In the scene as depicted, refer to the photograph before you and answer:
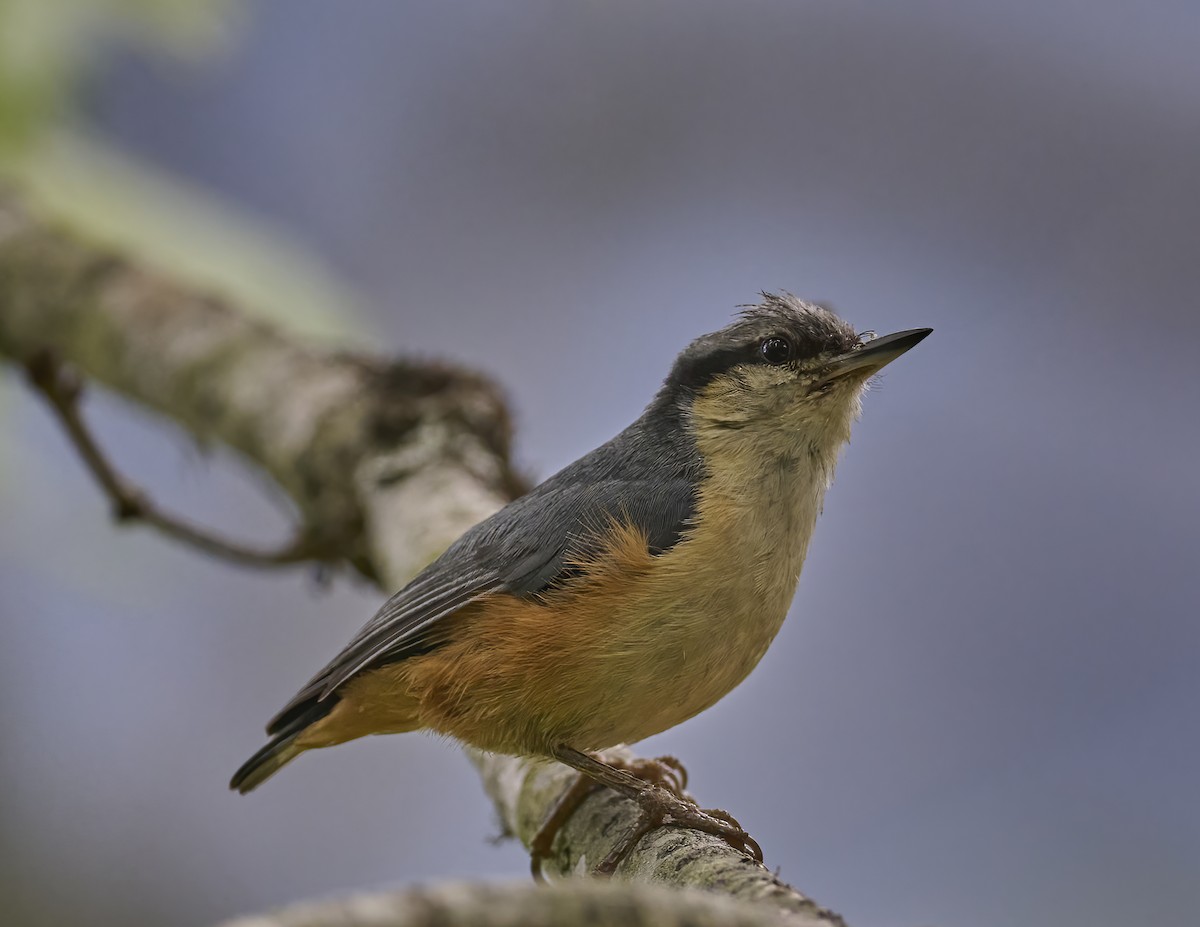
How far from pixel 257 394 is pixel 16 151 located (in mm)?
1289

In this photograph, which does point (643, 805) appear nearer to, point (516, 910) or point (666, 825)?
point (666, 825)

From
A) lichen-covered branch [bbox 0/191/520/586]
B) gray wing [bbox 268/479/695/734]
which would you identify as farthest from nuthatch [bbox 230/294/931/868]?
lichen-covered branch [bbox 0/191/520/586]

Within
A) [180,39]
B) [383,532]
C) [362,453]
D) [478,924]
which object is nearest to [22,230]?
[180,39]

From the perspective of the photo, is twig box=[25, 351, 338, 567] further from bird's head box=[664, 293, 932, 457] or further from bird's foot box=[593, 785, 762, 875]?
bird's foot box=[593, 785, 762, 875]

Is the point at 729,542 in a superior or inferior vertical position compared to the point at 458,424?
inferior

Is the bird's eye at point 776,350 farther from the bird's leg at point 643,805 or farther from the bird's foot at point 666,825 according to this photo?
the bird's foot at point 666,825

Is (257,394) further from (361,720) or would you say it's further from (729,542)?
(729,542)

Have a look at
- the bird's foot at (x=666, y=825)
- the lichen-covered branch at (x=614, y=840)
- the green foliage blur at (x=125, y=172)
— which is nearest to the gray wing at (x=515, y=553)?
the lichen-covered branch at (x=614, y=840)

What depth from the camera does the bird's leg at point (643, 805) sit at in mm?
2062

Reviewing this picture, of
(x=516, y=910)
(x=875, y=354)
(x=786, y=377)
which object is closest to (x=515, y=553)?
(x=786, y=377)

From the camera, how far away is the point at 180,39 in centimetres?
382

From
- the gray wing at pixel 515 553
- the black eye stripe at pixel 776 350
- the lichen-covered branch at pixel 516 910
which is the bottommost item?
the lichen-covered branch at pixel 516 910

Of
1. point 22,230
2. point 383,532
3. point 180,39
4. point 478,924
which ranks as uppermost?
point 180,39

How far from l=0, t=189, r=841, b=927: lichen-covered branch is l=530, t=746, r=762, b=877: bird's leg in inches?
2.8
